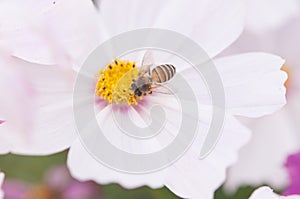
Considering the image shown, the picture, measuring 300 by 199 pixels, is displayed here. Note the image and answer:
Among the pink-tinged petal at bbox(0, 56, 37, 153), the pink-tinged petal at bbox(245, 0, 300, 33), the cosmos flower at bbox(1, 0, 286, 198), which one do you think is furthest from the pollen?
the pink-tinged petal at bbox(245, 0, 300, 33)

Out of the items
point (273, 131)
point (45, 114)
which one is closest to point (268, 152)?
point (273, 131)

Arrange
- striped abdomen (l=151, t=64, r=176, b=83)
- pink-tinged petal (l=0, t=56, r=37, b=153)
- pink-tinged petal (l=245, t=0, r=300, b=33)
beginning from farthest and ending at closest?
pink-tinged petal (l=245, t=0, r=300, b=33) < striped abdomen (l=151, t=64, r=176, b=83) < pink-tinged petal (l=0, t=56, r=37, b=153)

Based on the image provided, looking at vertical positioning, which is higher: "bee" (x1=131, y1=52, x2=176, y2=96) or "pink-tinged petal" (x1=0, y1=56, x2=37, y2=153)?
"pink-tinged petal" (x1=0, y1=56, x2=37, y2=153)

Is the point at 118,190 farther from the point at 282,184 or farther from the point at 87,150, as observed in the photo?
the point at 87,150

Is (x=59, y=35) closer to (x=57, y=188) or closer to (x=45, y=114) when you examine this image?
(x=45, y=114)

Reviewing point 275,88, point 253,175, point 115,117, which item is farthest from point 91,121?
point 253,175

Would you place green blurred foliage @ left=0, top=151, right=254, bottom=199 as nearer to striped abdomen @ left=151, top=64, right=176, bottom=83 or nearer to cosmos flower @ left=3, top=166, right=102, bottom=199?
cosmos flower @ left=3, top=166, right=102, bottom=199

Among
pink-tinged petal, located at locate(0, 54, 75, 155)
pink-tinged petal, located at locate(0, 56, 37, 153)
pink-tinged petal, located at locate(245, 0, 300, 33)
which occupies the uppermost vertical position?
pink-tinged petal, located at locate(0, 56, 37, 153)
